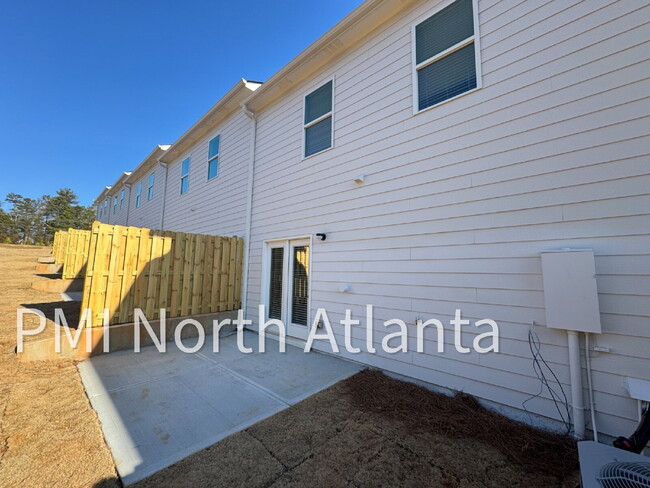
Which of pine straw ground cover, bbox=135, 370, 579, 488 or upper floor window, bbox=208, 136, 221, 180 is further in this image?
upper floor window, bbox=208, 136, 221, 180

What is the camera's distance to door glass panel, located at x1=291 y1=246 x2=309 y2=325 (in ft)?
16.4

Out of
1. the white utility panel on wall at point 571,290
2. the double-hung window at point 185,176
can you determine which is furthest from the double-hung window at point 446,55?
the double-hung window at point 185,176

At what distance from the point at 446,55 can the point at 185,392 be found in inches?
212

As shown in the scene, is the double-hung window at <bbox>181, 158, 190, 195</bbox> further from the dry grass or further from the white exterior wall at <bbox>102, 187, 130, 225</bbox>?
the white exterior wall at <bbox>102, 187, 130, 225</bbox>

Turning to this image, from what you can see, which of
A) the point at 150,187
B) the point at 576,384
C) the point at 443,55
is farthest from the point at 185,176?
the point at 576,384

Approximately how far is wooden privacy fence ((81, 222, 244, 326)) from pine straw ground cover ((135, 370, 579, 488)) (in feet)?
12.1

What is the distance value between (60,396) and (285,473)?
9.39 ft

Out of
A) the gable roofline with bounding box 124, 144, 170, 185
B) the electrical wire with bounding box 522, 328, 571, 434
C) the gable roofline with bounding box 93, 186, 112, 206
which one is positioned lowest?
the electrical wire with bounding box 522, 328, 571, 434

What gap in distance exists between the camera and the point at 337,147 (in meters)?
4.62

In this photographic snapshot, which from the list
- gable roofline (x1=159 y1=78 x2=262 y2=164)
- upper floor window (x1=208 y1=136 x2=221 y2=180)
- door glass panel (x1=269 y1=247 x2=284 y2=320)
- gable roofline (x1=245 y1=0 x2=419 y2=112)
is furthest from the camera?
upper floor window (x1=208 y1=136 x2=221 y2=180)

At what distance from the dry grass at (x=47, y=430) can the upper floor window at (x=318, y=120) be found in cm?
481

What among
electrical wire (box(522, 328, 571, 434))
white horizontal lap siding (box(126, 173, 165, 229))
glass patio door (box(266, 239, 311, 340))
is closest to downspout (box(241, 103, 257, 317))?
glass patio door (box(266, 239, 311, 340))

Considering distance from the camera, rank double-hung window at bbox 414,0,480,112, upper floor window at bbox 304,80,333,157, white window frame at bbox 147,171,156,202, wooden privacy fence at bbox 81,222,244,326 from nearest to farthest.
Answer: double-hung window at bbox 414,0,480,112 < wooden privacy fence at bbox 81,222,244,326 < upper floor window at bbox 304,80,333,157 < white window frame at bbox 147,171,156,202

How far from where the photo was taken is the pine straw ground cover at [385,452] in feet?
5.94
